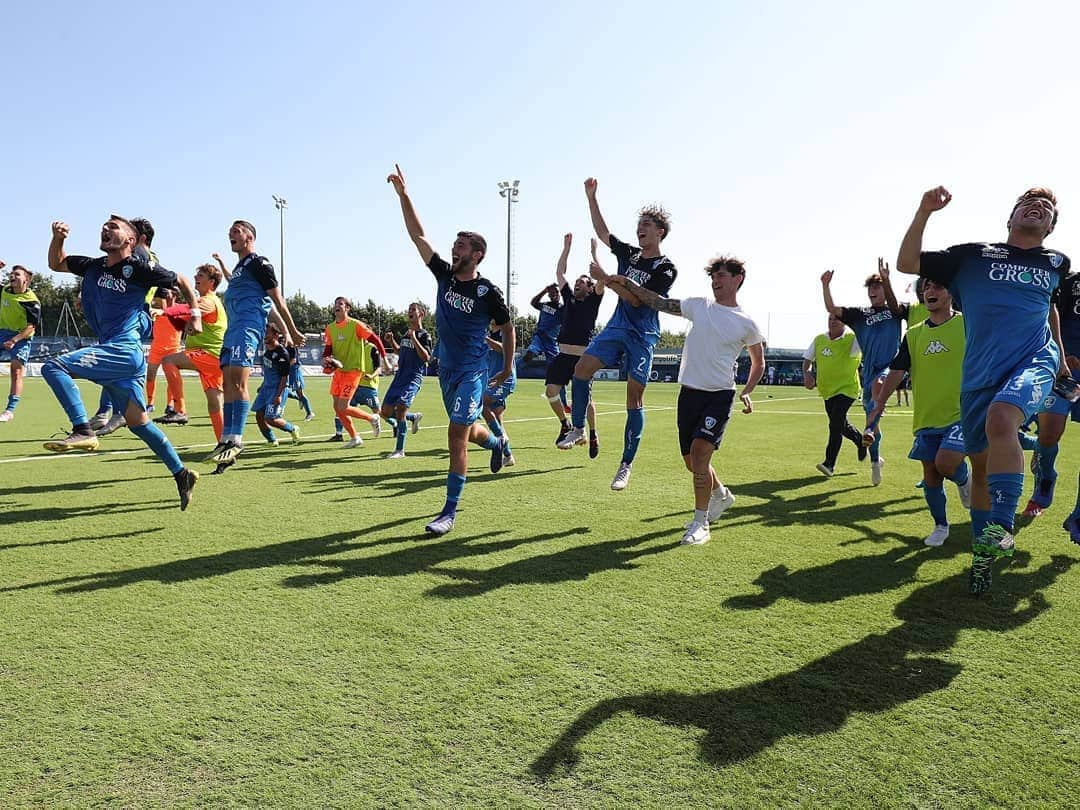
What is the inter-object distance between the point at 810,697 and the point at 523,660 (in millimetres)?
1111

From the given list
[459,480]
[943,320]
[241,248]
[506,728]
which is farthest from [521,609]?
[241,248]

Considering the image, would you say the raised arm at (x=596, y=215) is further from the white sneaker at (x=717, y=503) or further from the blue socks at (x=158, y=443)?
the blue socks at (x=158, y=443)

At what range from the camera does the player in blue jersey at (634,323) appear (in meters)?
6.87

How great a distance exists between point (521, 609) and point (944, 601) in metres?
2.22

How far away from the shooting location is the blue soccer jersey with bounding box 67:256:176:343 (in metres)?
6.09

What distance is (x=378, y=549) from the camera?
4754mm

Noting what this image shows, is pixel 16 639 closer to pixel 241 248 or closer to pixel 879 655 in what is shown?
pixel 879 655

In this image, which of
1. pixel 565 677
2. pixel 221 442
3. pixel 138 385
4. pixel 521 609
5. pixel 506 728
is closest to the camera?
pixel 506 728

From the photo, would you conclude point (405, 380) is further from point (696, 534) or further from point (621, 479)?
point (696, 534)

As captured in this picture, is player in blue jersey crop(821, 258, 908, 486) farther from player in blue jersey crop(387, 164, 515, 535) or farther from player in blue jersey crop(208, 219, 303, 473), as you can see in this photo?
player in blue jersey crop(208, 219, 303, 473)

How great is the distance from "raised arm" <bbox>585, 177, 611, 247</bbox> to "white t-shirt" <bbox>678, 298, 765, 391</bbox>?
7.09 feet

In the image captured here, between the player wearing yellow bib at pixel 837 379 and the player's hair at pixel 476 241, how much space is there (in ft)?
15.7

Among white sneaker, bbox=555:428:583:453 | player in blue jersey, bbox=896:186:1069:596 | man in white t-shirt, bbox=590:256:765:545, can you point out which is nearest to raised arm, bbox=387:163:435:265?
man in white t-shirt, bbox=590:256:765:545

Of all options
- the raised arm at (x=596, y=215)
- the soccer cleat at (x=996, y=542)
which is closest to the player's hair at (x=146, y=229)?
the raised arm at (x=596, y=215)
